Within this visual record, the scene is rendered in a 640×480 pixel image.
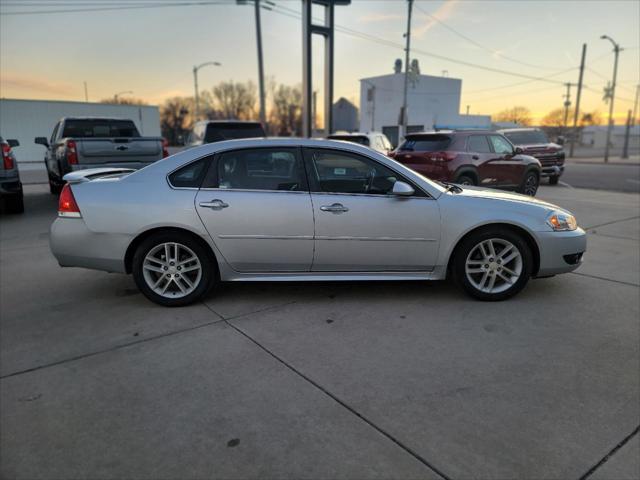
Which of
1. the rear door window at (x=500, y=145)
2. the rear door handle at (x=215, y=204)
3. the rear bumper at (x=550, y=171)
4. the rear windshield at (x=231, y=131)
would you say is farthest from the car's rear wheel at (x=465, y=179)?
the rear door handle at (x=215, y=204)

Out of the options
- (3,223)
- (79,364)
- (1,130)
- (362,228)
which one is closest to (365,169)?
(362,228)

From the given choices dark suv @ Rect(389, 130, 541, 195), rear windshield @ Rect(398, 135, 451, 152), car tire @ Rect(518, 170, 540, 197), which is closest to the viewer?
dark suv @ Rect(389, 130, 541, 195)

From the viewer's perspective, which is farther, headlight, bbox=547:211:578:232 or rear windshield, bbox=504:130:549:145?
rear windshield, bbox=504:130:549:145

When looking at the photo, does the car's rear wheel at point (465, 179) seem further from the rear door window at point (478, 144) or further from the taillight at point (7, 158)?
the taillight at point (7, 158)

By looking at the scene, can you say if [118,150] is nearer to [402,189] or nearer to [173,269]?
[173,269]

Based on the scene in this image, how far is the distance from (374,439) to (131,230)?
2713 mm

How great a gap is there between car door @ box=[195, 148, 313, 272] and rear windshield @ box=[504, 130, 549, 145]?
1387cm

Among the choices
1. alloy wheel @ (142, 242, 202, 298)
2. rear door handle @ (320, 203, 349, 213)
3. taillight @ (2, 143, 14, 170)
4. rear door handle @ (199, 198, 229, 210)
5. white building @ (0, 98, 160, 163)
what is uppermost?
white building @ (0, 98, 160, 163)

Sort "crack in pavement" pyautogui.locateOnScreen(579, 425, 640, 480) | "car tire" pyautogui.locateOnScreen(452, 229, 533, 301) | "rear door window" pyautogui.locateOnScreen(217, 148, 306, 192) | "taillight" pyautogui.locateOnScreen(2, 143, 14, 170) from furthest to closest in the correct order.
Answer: "taillight" pyautogui.locateOnScreen(2, 143, 14, 170) < "car tire" pyautogui.locateOnScreen(452, 229, 533, 301) < "rear door window" pyautogui.locateOnScreen(217, 148, 306, 192) < "crack in pavement" pyautogui.locateOnScreen(579, 425, 640, 480)

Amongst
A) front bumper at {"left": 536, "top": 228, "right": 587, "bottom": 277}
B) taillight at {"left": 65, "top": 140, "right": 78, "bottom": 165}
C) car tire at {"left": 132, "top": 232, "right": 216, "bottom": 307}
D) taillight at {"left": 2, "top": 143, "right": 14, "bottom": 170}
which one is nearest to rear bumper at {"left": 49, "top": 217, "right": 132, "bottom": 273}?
car tire at {"left": 132, "top": 232, "right": 216, "bottom": 307}

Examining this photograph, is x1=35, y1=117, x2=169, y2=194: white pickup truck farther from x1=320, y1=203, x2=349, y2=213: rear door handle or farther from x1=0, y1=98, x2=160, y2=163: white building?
x1=0, y1=98, x2=160, y2=163: white building

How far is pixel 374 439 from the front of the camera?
229 centimetres

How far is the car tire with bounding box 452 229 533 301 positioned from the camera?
4.09 m

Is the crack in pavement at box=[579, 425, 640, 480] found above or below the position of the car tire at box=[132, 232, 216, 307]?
below
